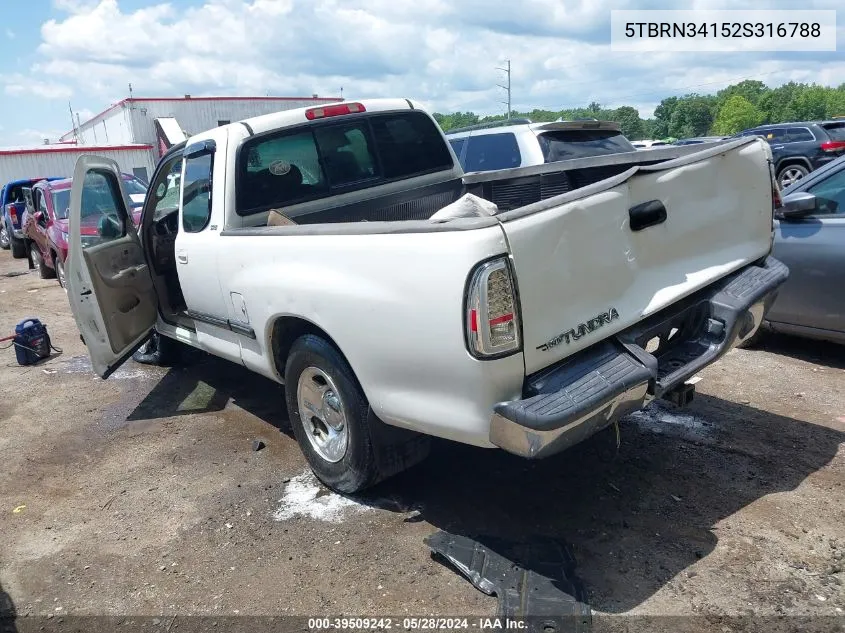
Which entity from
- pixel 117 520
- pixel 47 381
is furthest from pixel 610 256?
pixel 47 381

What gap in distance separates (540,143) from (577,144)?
0.45 metres

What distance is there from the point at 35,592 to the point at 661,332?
10.8 ft

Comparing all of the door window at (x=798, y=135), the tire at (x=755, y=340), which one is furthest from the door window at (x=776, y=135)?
the tire at (x=755, y=340)

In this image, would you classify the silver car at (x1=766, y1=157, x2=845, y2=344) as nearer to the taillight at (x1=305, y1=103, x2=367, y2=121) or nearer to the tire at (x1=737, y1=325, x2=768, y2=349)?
the tire at (x1=737, y1=325, x2=768, y2=349)

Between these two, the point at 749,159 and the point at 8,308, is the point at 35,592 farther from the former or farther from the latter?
the point at 8,308

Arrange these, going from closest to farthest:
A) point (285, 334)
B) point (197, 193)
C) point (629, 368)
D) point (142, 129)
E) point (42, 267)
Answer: point (629, 368)
point (285, 334)
point (197, 193)
point (42, 267)
point (142, 129)

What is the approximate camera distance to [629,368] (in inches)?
113

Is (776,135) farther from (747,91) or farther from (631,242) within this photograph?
(747,91)

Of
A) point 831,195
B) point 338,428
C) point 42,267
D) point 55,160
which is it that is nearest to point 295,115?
point 338,428

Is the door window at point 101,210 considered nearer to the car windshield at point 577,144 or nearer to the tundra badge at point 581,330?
the tundra badge at point 581,330

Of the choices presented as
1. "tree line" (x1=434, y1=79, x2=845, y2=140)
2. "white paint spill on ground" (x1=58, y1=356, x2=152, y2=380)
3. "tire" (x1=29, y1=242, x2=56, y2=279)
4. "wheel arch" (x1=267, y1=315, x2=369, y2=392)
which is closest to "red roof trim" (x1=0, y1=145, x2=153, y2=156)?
"tire" (x1=29, y1=242, x2=56, y2=279)

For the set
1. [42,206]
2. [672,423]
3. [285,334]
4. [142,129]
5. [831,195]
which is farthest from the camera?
[142,129]

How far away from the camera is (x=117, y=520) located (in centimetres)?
395

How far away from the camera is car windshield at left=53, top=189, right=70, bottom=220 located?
11264mm
